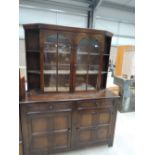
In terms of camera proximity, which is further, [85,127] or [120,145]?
[120,145]

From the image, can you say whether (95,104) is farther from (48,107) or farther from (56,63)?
(56,63)

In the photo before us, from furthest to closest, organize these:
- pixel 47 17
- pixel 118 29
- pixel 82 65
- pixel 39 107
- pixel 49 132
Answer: pixel 118 29
pixel 47 17
pixel 82 65
pixel 49 132
pixel 39 107

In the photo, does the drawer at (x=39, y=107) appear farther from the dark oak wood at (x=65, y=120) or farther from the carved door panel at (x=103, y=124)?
the carved door panel at (x=103, y=124)

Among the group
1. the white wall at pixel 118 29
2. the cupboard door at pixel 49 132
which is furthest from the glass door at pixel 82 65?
the white wall at pixel 118 29

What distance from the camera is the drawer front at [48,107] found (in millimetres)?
1660

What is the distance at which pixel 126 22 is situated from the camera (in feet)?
14.2

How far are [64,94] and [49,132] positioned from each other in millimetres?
579

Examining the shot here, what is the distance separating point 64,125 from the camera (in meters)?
1.83

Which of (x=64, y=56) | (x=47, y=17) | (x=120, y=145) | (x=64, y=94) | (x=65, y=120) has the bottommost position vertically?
(x=120, y=145)

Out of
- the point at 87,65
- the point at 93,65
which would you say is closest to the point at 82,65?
the point at 87,65
